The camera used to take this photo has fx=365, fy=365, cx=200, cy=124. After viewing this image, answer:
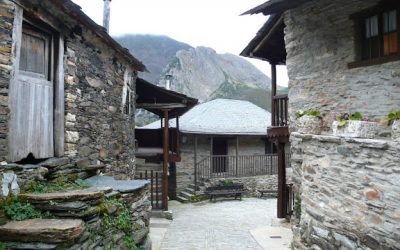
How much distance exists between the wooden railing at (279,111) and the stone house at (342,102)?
1.25 metres

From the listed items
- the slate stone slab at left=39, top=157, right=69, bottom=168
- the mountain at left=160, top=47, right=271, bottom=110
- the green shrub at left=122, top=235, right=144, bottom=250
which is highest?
the mountain at left=160, top=47, right=271, bottom=110

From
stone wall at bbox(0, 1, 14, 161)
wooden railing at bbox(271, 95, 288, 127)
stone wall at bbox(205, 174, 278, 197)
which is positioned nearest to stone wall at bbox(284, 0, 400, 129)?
wooden railing at bbox(271, 95, 288, 127)

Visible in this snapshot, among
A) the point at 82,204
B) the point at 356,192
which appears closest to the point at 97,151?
the point at 82,204

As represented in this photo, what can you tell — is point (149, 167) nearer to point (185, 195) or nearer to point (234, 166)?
point (185, 195)

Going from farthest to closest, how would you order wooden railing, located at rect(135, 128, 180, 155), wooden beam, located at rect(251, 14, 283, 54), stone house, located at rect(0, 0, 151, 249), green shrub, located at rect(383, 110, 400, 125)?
wooden railing, located at rect(135, 128, 180, 155) < wooden beam, located at rect(251, 14, 283, 54) < stone house, located at rect(0, 0, 151, 249) < green shrub, located at rect(383, 110, 400, 125)

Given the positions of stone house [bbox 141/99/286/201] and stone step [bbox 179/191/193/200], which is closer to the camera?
stone step [bbox 179/191/193/200]

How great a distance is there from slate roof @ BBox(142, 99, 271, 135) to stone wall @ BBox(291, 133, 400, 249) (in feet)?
37.7

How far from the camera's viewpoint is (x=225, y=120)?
19.7 m

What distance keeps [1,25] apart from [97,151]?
327 cm

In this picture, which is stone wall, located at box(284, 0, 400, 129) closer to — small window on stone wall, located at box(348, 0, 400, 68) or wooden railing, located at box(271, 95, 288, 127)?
small window on stone wall, located at box(348, 0, 400, 68)

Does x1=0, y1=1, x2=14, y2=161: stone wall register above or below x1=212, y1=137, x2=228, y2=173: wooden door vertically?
above

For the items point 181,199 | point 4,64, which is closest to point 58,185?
point 4,64

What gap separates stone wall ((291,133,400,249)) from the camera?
384cm

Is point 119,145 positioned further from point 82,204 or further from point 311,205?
point 311,205
